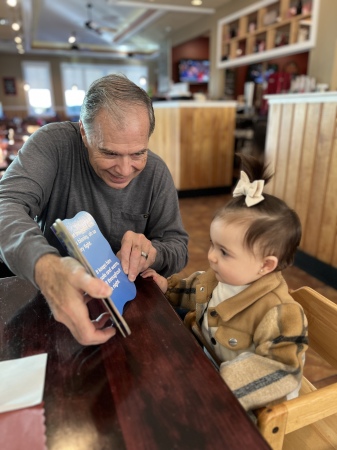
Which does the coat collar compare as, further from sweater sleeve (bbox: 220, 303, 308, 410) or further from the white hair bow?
the white hair bow

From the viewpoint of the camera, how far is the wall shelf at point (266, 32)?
15.4 feet

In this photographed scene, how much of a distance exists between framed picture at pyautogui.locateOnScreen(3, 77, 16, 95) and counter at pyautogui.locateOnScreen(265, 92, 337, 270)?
13.1m

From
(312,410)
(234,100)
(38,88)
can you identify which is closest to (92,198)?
(312,410)

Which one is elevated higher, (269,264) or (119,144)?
(119,144)

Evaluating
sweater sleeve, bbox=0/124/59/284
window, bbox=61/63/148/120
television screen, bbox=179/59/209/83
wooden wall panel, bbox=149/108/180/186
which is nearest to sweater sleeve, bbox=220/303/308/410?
sweater sleeve, bbox=0/124/59/284

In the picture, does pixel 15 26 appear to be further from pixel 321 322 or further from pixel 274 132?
pixel 321 322

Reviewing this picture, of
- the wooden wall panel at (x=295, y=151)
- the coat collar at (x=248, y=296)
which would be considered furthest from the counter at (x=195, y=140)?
the coat collar at (x=248, y=296)

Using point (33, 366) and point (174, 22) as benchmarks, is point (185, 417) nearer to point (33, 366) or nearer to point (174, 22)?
point (33, 366)

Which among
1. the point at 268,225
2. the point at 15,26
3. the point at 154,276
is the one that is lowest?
the point at 154,276

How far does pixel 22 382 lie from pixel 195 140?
4.61 m

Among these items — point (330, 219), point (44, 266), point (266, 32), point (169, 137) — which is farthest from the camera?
point (266, 32)

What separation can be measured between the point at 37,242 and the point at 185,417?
0.47 meters

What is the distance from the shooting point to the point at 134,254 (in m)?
0.98

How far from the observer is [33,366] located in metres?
0.66
